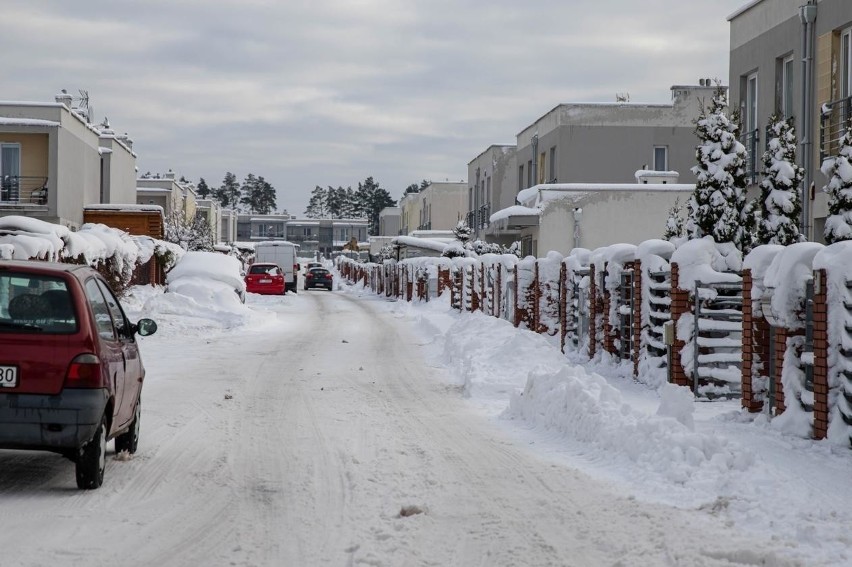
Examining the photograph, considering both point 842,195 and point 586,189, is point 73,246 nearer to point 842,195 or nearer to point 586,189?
point 842,195

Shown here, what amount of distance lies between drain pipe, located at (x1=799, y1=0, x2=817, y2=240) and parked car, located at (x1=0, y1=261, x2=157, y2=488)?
15266mm

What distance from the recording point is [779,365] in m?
10.7

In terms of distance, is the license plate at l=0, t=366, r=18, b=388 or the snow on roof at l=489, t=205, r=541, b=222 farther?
the snow on roof at l=489, t=205, r=541, b=222

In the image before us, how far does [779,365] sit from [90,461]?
6458 mm

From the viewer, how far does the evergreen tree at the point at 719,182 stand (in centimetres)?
1680

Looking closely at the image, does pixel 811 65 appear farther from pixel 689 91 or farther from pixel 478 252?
pixel 478 252

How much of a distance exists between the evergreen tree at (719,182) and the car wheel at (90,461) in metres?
11.3

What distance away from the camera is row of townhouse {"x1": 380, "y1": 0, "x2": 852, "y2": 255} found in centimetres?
2006

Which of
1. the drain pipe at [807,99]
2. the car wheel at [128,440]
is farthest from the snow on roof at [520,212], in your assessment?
the car wheel at [128,440]

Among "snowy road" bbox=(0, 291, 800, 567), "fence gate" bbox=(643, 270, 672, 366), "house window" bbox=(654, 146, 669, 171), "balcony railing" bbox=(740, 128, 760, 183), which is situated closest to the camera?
"snowy road" bbox=(0, 291, 800, 567)

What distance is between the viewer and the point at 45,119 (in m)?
45.5

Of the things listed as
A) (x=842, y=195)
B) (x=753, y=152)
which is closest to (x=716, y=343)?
(x=842, y=195)

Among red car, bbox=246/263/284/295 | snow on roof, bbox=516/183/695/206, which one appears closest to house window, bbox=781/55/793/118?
snow on roof, bbox=516/183/695/206

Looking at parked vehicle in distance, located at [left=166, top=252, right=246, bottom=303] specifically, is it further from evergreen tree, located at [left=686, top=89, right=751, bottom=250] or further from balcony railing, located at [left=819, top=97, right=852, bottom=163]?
balcony railing, located at [left=819, top=97, right=852, bottom=163]
